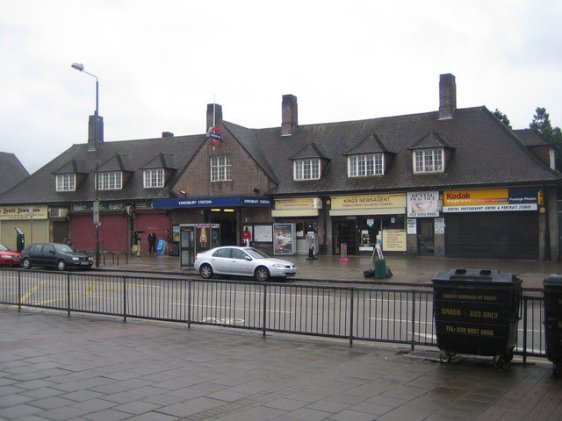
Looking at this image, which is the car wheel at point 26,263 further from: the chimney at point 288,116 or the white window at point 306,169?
the chimney at point 288,116

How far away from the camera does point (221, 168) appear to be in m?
39.8

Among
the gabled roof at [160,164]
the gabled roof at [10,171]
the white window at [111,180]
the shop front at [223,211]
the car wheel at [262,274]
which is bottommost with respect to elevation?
the car wheel at [262,274]

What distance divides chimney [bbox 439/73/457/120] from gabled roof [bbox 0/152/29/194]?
4657 cm

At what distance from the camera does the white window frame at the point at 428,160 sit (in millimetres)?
32625

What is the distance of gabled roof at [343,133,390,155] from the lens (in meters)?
34.6

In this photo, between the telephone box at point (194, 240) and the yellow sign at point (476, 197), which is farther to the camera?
the yellow sign at point (476, 197)

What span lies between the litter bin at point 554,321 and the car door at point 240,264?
53.5 feet

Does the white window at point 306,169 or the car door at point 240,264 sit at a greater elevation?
the white window at point 306,169

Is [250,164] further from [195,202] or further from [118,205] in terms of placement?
[118,205]

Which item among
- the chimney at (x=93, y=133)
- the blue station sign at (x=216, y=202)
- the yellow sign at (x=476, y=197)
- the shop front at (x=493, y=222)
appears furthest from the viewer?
the chimney at (x=93, y=133)

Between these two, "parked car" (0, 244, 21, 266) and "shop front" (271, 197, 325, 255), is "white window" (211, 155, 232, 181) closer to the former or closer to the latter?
"shop front" (271, 197, 325, 255)

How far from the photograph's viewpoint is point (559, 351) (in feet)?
23.8

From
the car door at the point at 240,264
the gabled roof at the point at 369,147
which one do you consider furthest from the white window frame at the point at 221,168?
the car door at the point at 240,264

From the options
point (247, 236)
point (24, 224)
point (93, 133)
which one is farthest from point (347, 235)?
point (24, 224)
